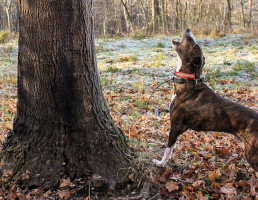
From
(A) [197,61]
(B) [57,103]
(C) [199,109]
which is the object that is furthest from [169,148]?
(B) [57,103]

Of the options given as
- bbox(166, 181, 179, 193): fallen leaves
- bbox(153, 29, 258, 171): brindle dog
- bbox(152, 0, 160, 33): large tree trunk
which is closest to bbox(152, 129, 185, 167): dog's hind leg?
bbox(153, 29, 258, 171): brindle dog

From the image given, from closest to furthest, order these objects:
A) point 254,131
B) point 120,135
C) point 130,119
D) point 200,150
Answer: point 254,131 < point 120,135 < point 200,150 < point 130,119

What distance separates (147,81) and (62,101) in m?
5.09

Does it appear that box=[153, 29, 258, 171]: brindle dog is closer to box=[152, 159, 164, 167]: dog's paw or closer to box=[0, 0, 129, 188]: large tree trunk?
box=[152, 159, 164, 167]: dog's paw

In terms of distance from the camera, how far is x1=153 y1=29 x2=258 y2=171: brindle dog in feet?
7.96

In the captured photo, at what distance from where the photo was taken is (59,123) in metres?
2.65

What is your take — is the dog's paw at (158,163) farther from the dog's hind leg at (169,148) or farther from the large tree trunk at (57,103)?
the large tree trunk at (57,103)

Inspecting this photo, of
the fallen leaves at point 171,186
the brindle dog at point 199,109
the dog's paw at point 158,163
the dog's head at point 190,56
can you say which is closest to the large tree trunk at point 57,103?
the dog's paw at point 158,163

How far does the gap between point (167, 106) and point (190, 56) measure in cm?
302

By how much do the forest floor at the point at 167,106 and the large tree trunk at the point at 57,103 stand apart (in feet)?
1.03

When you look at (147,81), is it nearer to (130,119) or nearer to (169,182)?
(130,119)

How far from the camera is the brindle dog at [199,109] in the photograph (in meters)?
2.43

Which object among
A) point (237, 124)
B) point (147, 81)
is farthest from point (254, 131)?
point (147, 81)

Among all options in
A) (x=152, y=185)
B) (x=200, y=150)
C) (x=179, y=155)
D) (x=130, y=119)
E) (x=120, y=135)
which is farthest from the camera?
(x=130, y=119)
